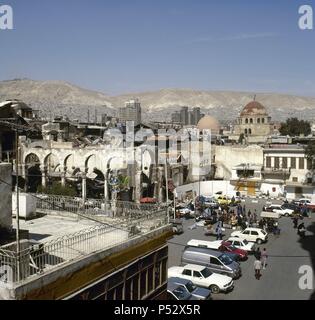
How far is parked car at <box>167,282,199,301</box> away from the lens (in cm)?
1688

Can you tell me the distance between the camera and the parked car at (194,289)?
58.1 feet

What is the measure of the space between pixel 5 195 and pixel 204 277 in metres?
12.2

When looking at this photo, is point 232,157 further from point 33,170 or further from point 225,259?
point 225,259

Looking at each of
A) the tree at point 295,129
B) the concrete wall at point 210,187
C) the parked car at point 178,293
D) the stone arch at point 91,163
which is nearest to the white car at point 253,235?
the parked car at point 178,293

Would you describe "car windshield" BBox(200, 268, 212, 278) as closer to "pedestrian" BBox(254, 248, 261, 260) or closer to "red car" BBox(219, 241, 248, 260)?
"pedestrian" BBox(254, 248, 261, 260)

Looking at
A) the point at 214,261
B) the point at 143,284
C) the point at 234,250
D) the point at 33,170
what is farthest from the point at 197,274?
the point at 33,170

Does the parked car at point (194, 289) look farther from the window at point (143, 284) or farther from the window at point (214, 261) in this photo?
the window at point (143, 284)

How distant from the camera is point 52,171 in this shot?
40.2m

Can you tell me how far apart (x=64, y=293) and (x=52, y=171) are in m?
33.1

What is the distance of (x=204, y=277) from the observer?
19.8 meters
